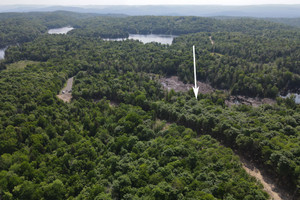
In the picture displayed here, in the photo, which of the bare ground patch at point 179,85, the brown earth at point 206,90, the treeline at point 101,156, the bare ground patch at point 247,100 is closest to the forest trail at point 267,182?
the treeline at point 101,156

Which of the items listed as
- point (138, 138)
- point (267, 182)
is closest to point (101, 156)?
point (138, 138)

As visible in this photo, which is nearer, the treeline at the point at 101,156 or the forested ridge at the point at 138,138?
the treeline at the point at 101,156

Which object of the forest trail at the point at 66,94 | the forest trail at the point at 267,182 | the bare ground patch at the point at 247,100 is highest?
the forest trail at the point at 66,94

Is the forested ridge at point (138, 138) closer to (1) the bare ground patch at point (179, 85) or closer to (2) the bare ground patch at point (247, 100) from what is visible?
(2) the bare ground patch at point (247, 100)

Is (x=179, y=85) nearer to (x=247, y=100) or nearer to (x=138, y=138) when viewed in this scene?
(x=247, y=100)

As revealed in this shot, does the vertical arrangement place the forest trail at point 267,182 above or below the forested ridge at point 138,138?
below

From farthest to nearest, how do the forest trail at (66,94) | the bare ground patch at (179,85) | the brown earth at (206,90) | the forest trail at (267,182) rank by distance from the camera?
the bare ground patch at (179,85), the brown earth at (206,90), the forest trail at (66,94), the forest trail at (267,182)

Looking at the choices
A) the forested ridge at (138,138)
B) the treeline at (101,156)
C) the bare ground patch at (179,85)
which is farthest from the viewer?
the bare ground patch at (179,85)

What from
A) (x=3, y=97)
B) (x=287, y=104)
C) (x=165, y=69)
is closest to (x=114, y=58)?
(x=165, y=69)

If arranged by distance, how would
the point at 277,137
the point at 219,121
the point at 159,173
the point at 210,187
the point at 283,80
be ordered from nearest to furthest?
the point at 210,187 < the point at 159,173 < the point at 277,137 < the point at 219,121 < the point at 283,80

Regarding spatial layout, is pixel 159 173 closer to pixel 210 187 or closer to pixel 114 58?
pixel 210 187
